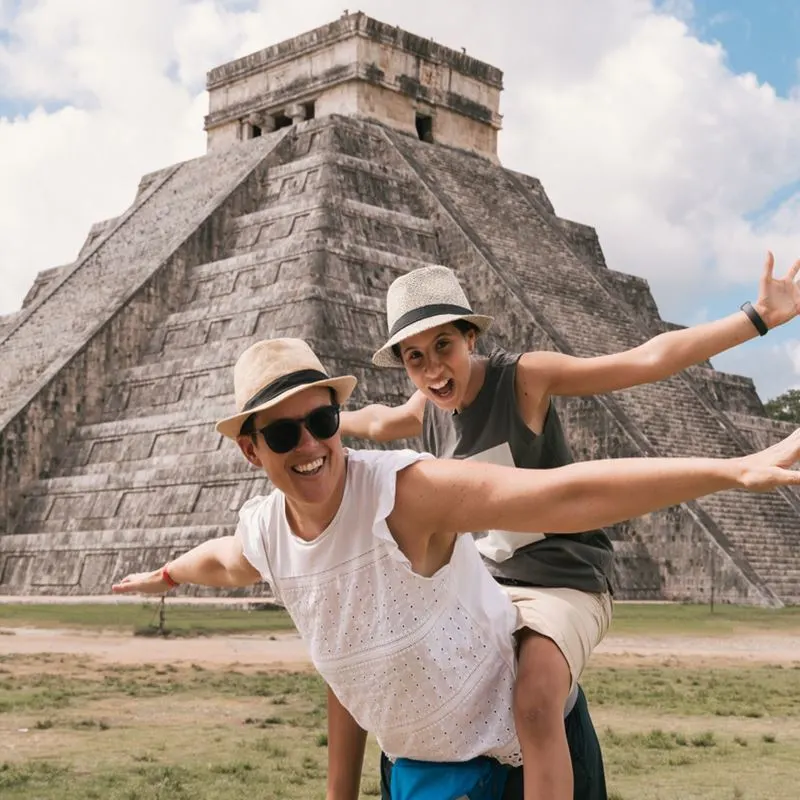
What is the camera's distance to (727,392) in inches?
978

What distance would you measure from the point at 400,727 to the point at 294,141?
72.3 feet

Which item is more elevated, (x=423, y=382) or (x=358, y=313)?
(x=358, y=313)

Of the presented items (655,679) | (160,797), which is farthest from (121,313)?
(160,797)

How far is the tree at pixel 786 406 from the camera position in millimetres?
38375

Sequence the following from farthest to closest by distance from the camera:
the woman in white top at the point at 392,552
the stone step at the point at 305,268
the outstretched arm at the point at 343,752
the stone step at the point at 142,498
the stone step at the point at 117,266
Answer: the stone step at the point at 117,266
the stone step at the point at 305,268
the stone step at the point at 142,498
the outstretched arm at the point at 343,752
the woman in white top at the point at 392,552

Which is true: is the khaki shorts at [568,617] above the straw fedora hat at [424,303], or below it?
below

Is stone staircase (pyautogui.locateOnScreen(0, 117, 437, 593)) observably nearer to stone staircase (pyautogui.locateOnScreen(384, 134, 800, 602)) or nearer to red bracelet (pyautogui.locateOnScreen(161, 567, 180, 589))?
stone staircase (pyautogui.locateOnScreen(384, 134, 800, 602))

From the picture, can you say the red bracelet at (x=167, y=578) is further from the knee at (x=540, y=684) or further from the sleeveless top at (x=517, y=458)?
the knee at (x=540, y=684)

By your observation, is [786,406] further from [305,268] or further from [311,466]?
[311,466]

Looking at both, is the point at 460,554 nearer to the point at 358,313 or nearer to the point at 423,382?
the point at 423,382

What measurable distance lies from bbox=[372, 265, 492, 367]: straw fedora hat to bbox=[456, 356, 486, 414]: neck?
121 mm

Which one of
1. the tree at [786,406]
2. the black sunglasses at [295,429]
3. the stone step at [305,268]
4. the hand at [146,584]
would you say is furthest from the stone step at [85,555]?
the tree at [786,406]

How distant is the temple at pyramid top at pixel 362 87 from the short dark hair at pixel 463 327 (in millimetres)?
21789

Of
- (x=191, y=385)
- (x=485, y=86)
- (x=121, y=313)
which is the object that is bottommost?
(x=191, y=385)
